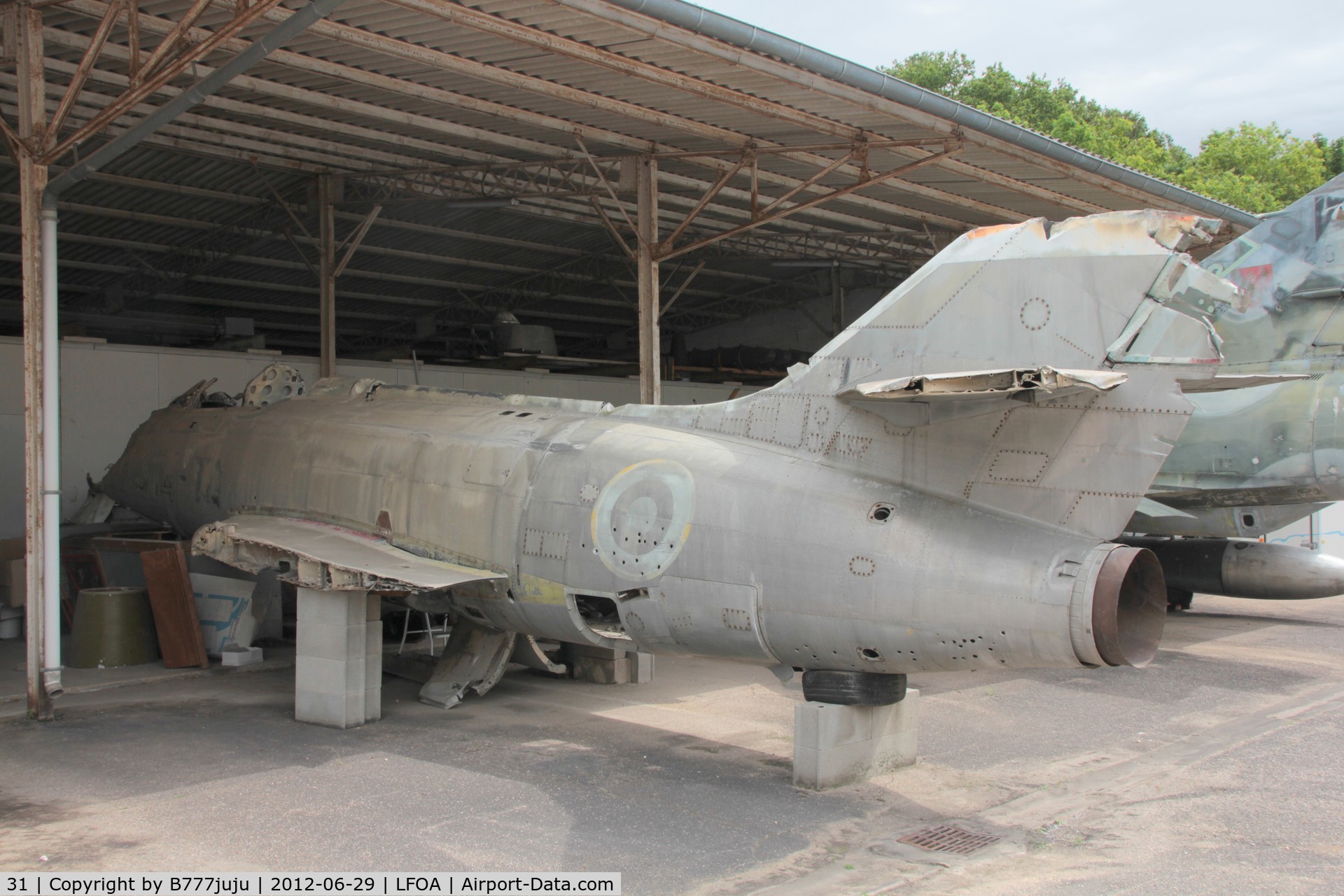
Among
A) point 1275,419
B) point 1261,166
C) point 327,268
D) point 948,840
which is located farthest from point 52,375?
point 1261,166

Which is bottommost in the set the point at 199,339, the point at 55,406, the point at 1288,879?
the point at 1288,879

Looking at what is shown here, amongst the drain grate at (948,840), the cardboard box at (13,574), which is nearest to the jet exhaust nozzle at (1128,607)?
the drain grate at (948,840)

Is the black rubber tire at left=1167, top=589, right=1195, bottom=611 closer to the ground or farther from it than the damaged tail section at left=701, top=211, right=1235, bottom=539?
closer to the ground

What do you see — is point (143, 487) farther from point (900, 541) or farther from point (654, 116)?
point (900, 541)

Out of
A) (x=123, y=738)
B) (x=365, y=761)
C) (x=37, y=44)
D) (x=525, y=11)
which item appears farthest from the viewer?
(x=525, y=11)

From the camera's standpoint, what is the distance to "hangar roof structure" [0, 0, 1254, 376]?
38.1ft

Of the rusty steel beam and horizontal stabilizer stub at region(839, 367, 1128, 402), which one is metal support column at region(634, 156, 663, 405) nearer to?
the rusty steel beam

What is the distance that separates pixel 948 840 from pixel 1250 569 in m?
11.0

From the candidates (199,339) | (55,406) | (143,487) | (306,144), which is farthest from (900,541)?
(199,339)

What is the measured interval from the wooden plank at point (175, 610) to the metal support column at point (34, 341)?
226cm

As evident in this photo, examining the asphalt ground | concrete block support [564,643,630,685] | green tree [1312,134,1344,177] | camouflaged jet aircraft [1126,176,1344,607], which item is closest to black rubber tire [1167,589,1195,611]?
camouflaged jet aircraft [1126,176,1344,607]

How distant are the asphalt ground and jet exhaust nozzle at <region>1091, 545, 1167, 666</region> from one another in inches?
55.8

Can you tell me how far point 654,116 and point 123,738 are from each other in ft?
32.1

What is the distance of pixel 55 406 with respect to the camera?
10219 millimetres
